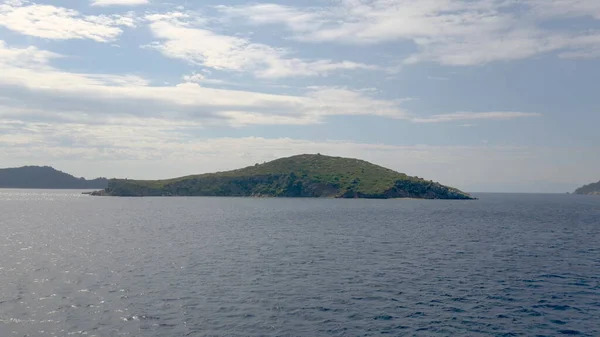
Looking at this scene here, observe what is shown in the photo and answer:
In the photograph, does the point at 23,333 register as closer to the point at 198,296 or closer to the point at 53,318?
the point at 53,318

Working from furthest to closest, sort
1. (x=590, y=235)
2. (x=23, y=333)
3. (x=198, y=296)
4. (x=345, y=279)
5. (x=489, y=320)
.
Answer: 1. (x=590, y=235)
2. (x=345, y=279)
3. (x=198, y=296)
4. (x=489, y=320)
5. (x=23, y=333)

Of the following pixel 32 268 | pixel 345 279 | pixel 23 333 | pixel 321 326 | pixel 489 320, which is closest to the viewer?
pixel 23 333

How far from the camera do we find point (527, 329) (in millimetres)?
41469

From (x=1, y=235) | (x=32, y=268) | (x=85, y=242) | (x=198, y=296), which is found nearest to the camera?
(x=198, y=296)

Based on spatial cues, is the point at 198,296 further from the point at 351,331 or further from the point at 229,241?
the point at 229,241

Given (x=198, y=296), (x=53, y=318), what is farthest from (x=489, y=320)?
(x=53, y=318)

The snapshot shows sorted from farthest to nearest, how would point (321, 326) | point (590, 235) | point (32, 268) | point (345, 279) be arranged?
point (590, 235)
point (32, 268)
point (345, 279)
point (321, 326)

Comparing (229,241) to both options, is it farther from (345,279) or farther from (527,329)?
(527,329)

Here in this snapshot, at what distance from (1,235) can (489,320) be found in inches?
4394

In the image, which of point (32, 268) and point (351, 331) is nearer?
point (351, 331)

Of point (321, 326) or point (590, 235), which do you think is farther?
point (590, 235)

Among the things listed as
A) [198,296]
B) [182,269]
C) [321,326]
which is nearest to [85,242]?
[182,269]

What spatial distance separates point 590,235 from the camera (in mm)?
117188

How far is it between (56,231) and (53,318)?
87209 millimetres
